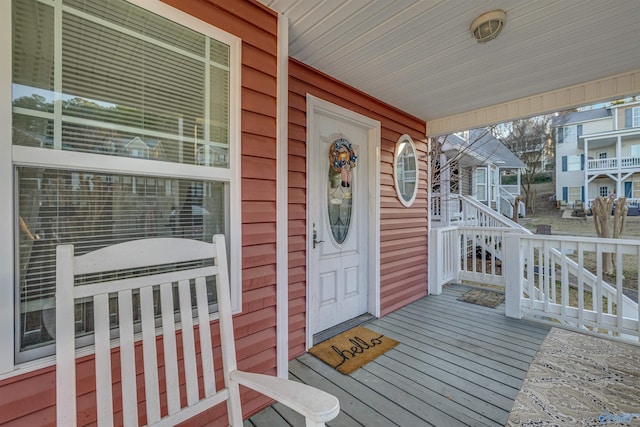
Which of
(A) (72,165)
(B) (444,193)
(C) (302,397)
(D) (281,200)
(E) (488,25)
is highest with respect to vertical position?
(E) (488,25)

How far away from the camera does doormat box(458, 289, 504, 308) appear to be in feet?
11.6

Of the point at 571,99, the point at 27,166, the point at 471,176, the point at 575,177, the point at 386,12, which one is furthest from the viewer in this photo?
the point at 575,177

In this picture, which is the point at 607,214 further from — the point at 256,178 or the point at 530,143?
the point at 530,143

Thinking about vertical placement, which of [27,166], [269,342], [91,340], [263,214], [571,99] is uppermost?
[571,99]

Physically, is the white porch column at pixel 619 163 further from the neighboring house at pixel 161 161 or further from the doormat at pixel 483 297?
the neighboring house at pixel 161 161

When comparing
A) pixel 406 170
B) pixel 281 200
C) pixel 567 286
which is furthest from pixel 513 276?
pixel 281 200

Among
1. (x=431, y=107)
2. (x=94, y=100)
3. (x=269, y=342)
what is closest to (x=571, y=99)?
(x=431, y=107)

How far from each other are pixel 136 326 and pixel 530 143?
61.1 feet

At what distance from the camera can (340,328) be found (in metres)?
2.74

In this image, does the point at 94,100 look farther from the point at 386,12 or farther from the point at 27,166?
the point at 386,12

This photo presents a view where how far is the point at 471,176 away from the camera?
842 cm

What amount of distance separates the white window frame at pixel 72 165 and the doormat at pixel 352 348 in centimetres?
108

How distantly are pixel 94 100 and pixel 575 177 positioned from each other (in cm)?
2020

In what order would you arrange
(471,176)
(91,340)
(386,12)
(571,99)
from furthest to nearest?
(471,176) → (571,99) → (386,12) → (91,340)
